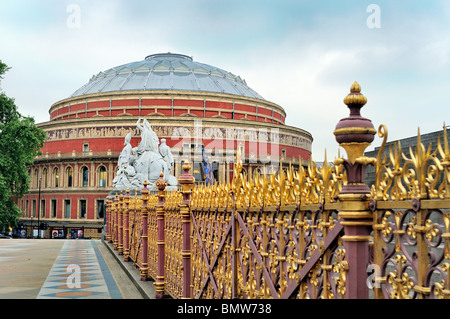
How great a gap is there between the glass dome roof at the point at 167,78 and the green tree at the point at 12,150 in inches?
853

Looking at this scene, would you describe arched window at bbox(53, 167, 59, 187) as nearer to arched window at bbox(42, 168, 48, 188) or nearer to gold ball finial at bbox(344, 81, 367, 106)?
arched window at bbox(42, 168, 48, 188)

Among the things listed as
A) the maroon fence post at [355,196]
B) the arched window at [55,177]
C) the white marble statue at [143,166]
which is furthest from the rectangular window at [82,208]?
the maroon fence post at [355,196]

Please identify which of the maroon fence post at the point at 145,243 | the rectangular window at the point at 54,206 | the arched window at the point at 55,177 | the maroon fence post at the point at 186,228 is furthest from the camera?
the arched window at the point at 55,177

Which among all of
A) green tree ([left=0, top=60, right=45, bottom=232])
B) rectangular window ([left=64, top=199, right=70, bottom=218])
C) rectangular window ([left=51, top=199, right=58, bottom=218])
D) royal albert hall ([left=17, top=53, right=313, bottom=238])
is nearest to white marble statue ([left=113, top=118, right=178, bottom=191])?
green tree ([left=0, top=60, right=45, bottom=232])

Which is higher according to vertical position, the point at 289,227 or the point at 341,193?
the point at 341,193

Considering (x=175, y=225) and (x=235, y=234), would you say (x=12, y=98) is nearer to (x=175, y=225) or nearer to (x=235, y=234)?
(x=175, y=225)

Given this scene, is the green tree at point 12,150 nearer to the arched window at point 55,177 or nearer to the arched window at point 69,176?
the arched window at point 69,176

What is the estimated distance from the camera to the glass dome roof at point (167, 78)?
54094 mm

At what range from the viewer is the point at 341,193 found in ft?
7.58

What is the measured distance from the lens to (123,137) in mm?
45844

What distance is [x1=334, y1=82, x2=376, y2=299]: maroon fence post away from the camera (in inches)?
88.8

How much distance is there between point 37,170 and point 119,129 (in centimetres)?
1182

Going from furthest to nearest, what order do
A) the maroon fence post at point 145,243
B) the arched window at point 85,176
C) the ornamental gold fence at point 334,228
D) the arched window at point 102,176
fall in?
the arched window at point 85,176 → the arched window at point 102,176 → the maroon fence post at point 145,243 → the ornamental gold fence at point 334,228

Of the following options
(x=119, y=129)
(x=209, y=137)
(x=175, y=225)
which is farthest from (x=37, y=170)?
(x=175, y=225)
